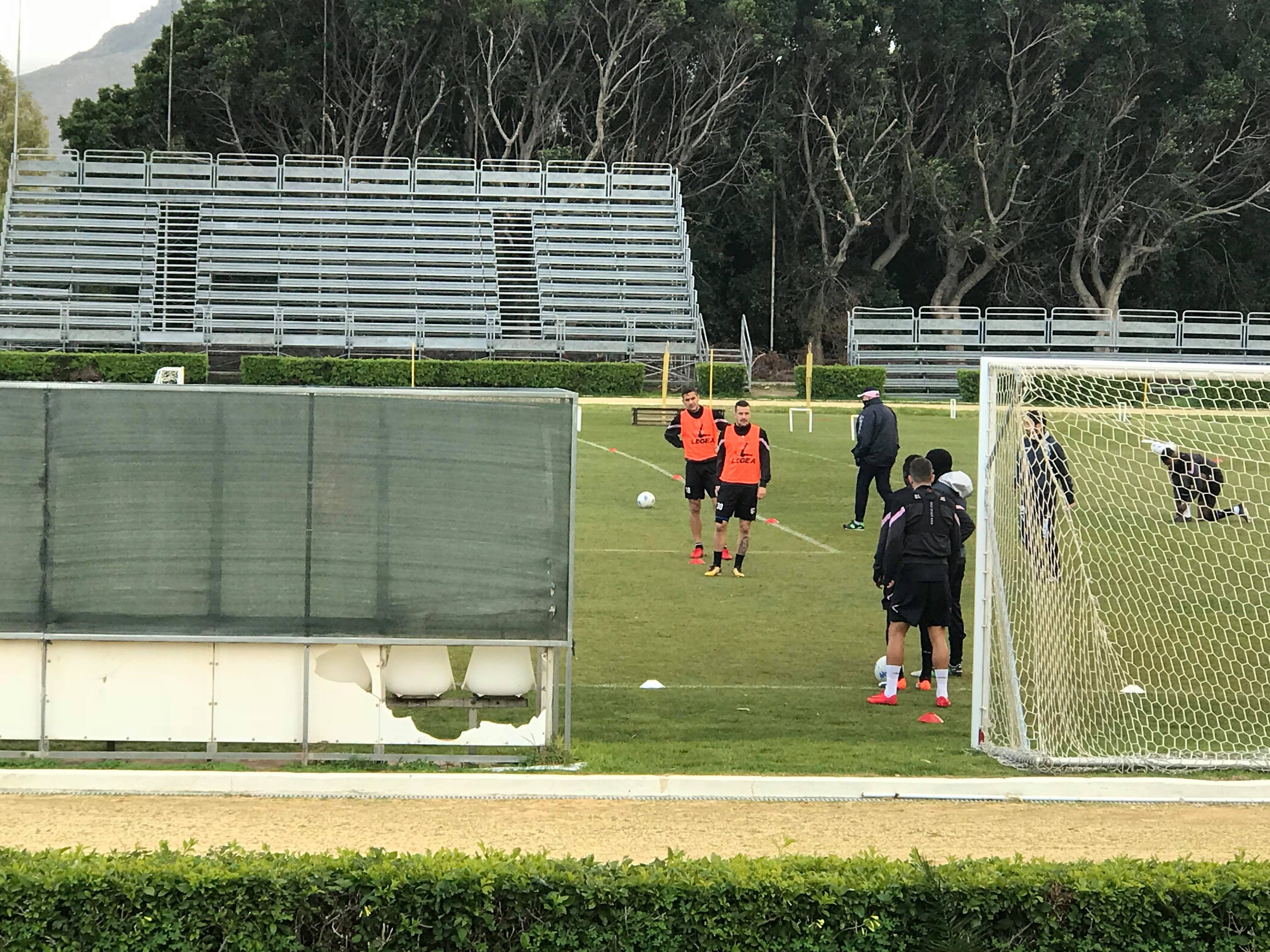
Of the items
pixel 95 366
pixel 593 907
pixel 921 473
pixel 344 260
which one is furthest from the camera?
pixel 344 260

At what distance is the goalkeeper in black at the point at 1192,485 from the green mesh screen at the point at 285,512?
9.12m

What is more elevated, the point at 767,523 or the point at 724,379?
the point at 724,379

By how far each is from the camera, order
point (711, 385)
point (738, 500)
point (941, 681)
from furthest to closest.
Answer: point (711, 385)
point (738, 500)
point (941, 681)

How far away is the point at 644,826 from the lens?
8.31 metres

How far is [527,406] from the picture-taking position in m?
9.65

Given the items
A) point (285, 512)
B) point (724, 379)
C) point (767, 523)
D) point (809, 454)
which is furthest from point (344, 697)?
point (724, 379)

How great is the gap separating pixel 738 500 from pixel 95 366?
31.5 metres

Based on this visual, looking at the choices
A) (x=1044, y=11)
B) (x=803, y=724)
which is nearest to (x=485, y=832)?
(x=803, y=724)

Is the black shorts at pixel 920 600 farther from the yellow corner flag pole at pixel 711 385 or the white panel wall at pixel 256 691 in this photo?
the yellow corner flag pole at pixel 711 385

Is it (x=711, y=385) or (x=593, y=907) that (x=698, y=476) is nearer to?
(x=593, y=907)

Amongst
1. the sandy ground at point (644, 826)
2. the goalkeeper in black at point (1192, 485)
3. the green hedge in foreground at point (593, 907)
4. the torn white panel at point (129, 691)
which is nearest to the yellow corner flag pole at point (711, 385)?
the goalkeeper in black at point (1192, 485)

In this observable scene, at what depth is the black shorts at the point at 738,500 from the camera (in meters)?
16.7

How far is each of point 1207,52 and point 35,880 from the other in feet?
210

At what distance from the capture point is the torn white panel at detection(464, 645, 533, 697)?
9875 millimetres
